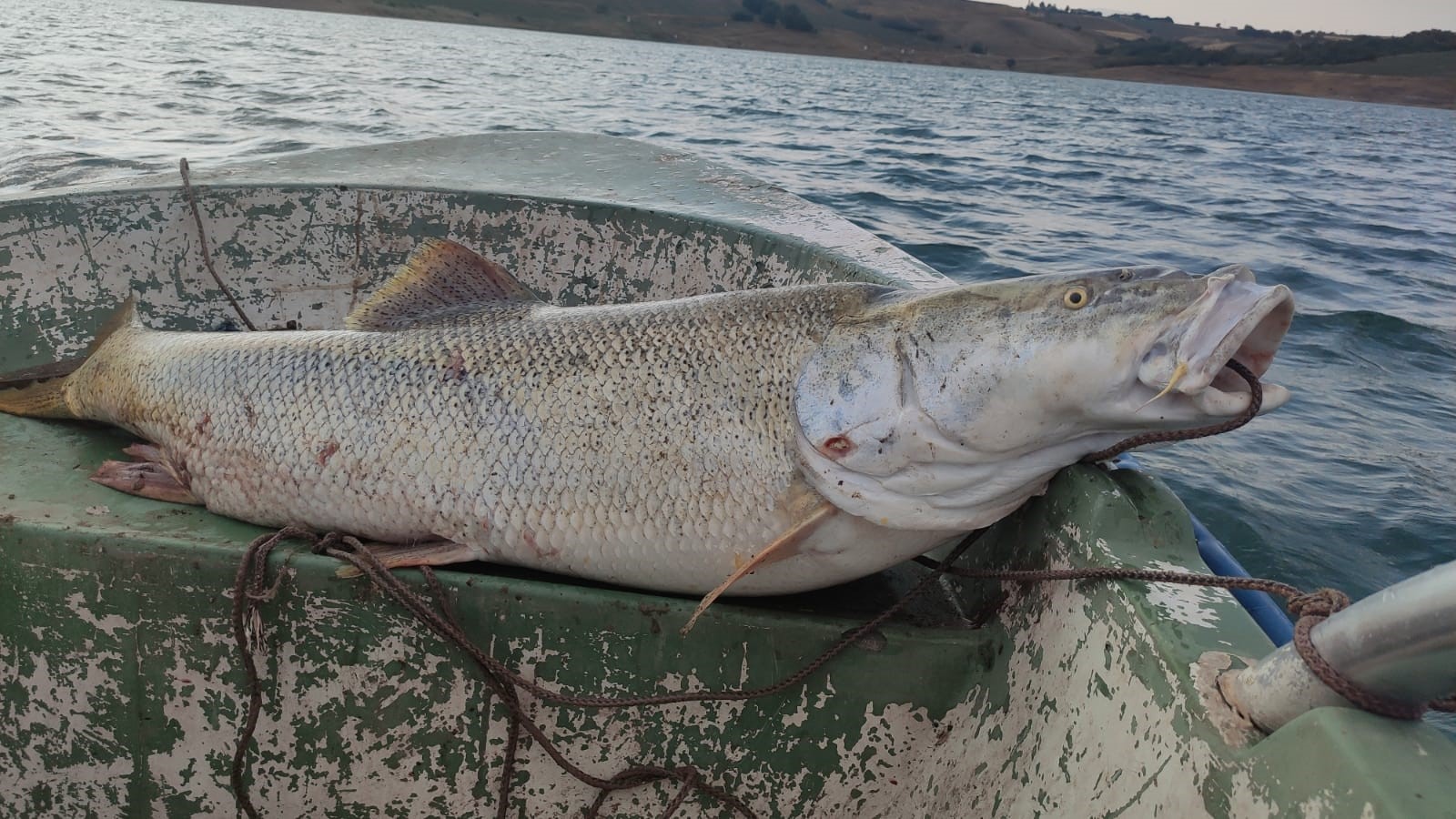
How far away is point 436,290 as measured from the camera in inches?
106

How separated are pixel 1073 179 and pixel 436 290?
1616 centimetres

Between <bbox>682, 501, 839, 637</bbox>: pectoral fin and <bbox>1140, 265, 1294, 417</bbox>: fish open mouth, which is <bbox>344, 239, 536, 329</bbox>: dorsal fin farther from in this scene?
<bbox>1140, 265, 1294, 417</bbox>: fish open mouth

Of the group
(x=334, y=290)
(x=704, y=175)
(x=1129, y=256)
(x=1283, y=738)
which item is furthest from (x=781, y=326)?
(x=1129, y=256)

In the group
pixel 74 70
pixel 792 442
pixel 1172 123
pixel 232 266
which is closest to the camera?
pixel 792 442

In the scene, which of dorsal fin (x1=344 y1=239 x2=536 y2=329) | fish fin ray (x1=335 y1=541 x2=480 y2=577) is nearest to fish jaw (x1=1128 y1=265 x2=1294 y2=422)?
fish fin ray (x1=335 y1=541 x2=480 y2=577)

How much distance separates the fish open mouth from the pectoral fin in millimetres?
693

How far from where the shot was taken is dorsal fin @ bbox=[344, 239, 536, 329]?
2625mm

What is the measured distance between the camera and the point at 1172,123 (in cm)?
3531

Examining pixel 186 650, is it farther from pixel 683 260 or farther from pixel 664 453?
pixel 683 260

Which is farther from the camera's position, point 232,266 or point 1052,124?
point 1052,124

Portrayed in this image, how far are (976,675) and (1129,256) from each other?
30.4ft

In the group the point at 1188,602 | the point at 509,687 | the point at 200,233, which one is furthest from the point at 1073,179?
the point at 509,687

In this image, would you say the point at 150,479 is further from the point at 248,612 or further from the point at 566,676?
the point at 566,676

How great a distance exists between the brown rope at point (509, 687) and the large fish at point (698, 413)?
0.12m
